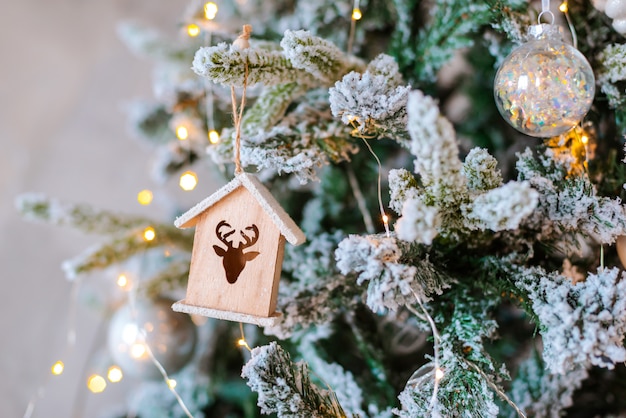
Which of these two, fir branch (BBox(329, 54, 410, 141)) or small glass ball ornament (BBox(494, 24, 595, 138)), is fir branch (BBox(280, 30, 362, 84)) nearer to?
fir branch (BBox(329, 54, 410, 141))

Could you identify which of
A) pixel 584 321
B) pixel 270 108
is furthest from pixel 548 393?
pixel 270 108

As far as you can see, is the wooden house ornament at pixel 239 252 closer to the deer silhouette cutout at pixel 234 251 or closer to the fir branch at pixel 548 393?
the deer silhouette cutout at pixel 234 251

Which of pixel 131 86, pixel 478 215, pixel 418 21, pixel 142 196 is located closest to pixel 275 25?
pixel 418 21

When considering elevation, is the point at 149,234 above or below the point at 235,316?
above

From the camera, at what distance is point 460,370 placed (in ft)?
1.65

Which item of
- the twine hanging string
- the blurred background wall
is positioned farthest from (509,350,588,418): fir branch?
the blurred background wall

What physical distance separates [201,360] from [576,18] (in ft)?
2.70

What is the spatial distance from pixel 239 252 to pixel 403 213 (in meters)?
0.22

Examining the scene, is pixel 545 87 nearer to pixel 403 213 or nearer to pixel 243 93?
pixel 403 213

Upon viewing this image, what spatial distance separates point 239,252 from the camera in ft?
1.88

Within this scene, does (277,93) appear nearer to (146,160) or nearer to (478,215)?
(478,215)

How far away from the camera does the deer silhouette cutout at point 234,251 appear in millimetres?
568

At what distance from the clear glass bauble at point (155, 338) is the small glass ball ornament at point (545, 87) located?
65cm

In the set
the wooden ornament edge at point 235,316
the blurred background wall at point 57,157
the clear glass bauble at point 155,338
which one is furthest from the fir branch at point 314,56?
the blurred background wall at point 57,157
